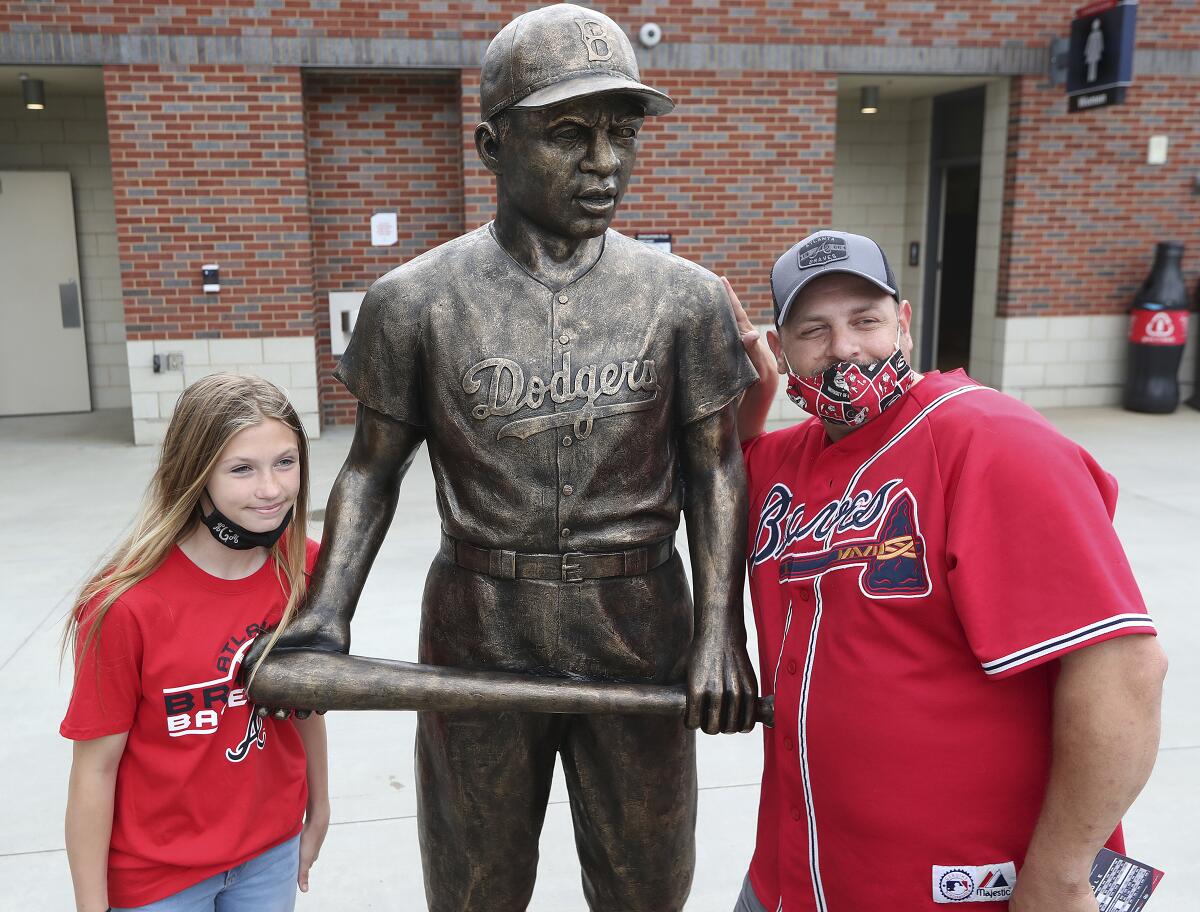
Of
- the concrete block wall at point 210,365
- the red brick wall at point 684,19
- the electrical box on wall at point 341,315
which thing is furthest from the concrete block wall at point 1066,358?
the concrete block wall at point 210,365

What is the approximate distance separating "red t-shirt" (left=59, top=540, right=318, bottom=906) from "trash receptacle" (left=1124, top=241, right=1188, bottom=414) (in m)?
9.71

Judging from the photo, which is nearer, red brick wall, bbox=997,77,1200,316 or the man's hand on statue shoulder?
the man's hand on statue shoulder

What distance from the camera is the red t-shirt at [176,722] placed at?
5.98ft

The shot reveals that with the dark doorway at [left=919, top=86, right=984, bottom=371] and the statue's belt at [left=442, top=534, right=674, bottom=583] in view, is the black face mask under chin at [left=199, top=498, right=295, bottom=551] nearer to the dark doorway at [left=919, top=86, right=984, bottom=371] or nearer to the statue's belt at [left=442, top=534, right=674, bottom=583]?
the statue's belt at [left=442, top=534, right=674, bottom=583]

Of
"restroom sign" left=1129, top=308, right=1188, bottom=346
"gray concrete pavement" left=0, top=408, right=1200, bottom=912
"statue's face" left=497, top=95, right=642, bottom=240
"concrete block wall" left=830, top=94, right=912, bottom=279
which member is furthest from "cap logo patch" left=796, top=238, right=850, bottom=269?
"concrete block wall" left=830, top=94, right=912, bottom=279

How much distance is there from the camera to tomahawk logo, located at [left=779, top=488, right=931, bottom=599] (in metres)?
1.61

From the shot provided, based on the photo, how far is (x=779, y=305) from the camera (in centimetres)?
183

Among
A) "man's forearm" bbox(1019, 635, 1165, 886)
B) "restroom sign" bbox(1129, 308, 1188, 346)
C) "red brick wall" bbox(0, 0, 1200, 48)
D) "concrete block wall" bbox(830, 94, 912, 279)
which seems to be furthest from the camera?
"concrete block wall" bbox(830, 94, 912, 279)

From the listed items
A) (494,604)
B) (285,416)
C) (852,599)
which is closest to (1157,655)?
(852,599)

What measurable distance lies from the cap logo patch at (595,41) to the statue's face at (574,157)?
2.7 inches

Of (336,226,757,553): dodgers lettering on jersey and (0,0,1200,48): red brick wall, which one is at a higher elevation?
(0,0,1200,48): red brick wall

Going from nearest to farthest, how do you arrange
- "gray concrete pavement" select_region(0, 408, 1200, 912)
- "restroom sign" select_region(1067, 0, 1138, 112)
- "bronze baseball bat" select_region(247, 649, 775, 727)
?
"bronze baseball bat" select_region(247, 649, 775, 727), "gray concrete pavement" select_region(0, 408, 1200, 912), "restroom sign" select_region(1067, 0, 1138, 112)

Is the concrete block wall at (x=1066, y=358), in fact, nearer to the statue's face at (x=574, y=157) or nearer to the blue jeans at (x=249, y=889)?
the statue's face at (x=574, y=157)

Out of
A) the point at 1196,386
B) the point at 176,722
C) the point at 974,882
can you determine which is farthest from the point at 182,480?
the point at 1196,386
